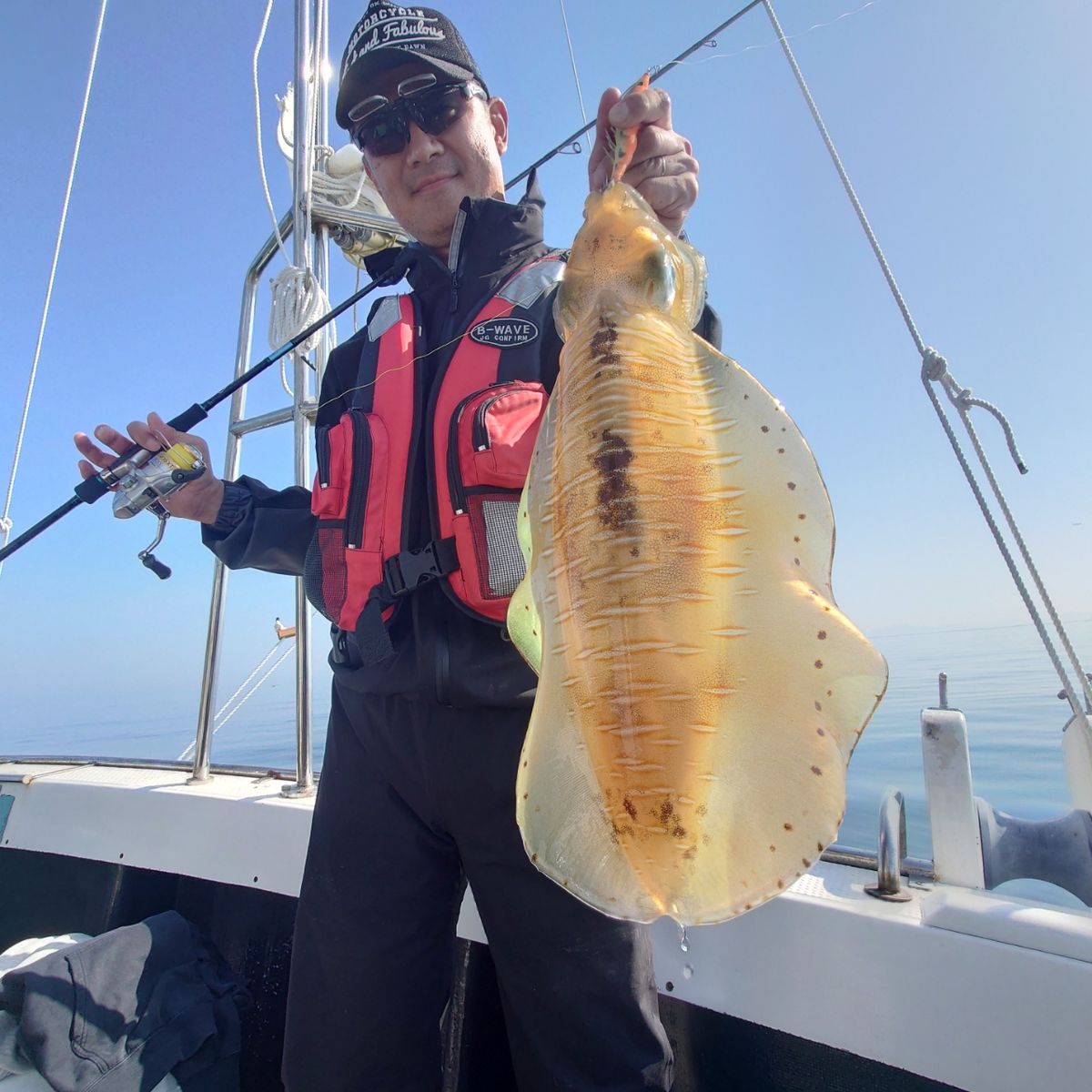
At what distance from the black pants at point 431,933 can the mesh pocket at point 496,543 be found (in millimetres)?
302

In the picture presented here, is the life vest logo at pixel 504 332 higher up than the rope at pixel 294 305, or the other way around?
the rope at pixel 294 305

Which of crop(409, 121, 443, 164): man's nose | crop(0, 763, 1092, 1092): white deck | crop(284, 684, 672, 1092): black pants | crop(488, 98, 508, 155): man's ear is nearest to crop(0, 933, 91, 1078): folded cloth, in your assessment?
crop(284, 684, 672, 1092): black pants

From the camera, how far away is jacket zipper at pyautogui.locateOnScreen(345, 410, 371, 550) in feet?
5.92

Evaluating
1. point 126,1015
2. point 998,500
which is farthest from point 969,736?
point 126,1015

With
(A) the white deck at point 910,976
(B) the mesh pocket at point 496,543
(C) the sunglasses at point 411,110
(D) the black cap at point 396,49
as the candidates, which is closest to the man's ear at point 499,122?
(D) the black cap at point 396,49

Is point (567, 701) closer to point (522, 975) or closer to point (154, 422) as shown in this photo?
point (522, 975)

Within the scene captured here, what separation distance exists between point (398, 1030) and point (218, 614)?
253cm

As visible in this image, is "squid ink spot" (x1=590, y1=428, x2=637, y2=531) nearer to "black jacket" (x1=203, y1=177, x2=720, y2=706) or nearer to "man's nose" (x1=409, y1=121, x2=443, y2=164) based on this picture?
"black jacket" (x1=203, y1=177, x2=720, y2=706)

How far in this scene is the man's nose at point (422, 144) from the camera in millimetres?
2055

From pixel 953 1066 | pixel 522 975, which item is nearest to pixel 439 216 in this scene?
pixel 522 975

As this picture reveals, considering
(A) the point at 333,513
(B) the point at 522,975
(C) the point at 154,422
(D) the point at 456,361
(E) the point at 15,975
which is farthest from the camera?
(C) the point at 154,422

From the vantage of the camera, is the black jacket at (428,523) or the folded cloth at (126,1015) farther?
the folded cloth at (126,1015)

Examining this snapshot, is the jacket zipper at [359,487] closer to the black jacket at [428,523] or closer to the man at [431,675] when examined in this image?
the man at [431,675]

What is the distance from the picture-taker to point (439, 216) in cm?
214
